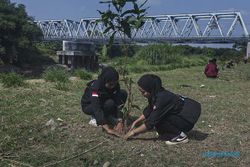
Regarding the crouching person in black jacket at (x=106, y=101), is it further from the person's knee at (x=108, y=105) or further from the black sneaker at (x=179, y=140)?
the black sneaker at (x=179, y=140)

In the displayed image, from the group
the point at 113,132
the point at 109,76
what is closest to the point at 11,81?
the point at 109,76

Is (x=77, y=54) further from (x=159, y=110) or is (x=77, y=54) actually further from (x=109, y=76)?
(x=159, y=110)

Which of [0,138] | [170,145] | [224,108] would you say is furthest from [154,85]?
[224,108]

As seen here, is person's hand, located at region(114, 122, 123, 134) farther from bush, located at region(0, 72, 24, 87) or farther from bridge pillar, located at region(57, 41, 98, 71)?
bridge pillar, located at region(57, 41, 98, 71)

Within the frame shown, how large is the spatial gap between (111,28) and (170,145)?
4.65ft

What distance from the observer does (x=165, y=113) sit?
208 inches

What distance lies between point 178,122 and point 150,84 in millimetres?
539

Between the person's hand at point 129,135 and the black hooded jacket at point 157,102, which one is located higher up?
the black hooded jacket at point 157,102

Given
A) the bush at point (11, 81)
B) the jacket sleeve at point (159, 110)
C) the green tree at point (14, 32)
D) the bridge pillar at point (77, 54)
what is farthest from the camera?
the bridge pillar at point (77, 54)

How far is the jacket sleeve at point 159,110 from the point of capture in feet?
17.1

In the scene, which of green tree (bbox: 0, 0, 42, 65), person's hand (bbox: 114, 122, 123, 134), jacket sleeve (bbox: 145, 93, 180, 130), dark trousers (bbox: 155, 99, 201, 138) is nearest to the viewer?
jacket sleeve (bbox: 145, 93, 180, 130)

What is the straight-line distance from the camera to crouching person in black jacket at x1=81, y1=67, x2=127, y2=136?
548 cm

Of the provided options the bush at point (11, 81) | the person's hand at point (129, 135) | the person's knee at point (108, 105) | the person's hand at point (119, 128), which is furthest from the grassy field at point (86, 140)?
the bush at point (11, 81)

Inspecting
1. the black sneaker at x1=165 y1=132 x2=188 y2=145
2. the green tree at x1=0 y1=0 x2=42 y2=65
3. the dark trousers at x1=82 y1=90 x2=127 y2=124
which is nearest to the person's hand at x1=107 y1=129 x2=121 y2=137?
the dark trousers at x1=82 y1=90 x2=127 y2=124
